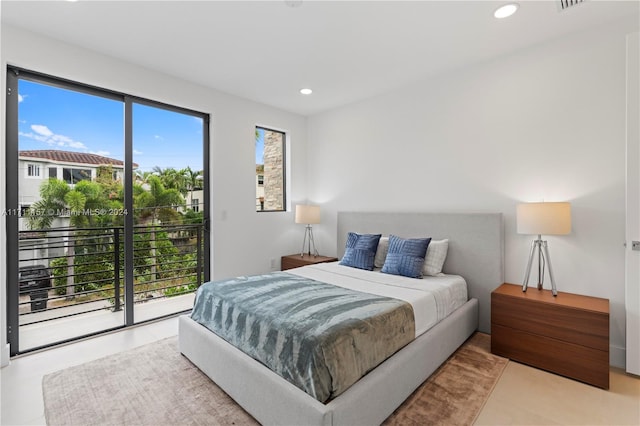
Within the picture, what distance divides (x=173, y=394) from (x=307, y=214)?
282 cm

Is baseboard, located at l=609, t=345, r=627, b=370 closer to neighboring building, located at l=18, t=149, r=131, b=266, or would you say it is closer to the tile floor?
the tile floor

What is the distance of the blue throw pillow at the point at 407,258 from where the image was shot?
10.0ft

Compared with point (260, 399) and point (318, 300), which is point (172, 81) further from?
point (260, 399)

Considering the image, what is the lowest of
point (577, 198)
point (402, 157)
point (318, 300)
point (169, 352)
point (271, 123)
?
point (169, 352)

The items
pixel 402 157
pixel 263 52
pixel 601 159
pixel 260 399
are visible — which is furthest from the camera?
pixel 402 157

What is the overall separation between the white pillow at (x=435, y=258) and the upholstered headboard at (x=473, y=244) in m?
0.13

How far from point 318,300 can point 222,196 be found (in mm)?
2353

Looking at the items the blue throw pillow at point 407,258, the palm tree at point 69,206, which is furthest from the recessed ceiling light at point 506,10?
the palm tree at point 69,206

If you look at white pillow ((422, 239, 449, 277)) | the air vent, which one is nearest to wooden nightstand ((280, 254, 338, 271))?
white pillow ((422, 239, 449, 277))

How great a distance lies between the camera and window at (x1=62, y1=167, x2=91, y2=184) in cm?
295

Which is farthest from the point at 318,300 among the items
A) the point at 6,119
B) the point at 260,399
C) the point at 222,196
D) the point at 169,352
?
the point at 6,119

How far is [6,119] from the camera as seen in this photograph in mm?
2535

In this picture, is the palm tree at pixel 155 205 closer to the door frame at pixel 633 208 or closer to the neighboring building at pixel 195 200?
the neighboring building at pixel 195 200

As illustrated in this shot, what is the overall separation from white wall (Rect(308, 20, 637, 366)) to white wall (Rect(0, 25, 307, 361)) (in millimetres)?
1342
